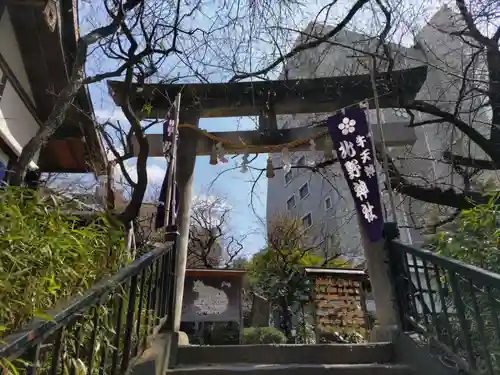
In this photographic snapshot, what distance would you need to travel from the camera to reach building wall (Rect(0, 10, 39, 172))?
221 inches

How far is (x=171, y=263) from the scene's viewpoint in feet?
11.8

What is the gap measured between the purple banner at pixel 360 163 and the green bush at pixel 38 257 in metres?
2.74

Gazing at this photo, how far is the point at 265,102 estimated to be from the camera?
20.0 ft

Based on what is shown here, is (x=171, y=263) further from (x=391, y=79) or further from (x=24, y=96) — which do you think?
(x=24, y=96)

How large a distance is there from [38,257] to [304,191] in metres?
19.9

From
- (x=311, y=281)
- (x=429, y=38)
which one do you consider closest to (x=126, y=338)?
(x=429, y=38)

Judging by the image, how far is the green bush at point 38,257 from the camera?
158 centimetres

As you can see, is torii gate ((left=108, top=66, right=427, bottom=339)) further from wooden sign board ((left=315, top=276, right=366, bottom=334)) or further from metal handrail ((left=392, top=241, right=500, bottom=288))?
wooden sign board ((left=315, top=276, right=366, bottom=334))

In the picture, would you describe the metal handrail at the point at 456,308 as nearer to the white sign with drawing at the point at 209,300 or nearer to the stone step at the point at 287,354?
the stone step at the point at 287,354

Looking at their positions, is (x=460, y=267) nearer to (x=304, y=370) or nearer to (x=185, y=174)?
(x=304, y=370)

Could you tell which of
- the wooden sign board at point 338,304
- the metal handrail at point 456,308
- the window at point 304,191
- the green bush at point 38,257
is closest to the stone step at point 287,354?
the metal handrail at point 456,308

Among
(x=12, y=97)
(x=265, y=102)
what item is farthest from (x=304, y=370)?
(x=12, y=97)

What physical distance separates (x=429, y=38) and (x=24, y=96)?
276 inches

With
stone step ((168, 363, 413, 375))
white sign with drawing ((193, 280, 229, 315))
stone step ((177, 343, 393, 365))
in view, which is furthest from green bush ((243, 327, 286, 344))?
stone step ((168, 363, 413, 375))
